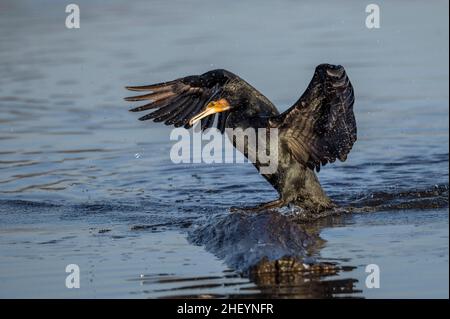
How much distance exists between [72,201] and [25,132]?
2.71 m

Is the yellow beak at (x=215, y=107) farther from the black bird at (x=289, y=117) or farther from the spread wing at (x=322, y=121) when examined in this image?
the spread wing at (x=322, y=121)

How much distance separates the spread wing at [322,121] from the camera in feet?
27.6

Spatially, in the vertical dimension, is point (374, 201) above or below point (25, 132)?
below

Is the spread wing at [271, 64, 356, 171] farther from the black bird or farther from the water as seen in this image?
the water

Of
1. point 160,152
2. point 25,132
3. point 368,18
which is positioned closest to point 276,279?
point 160,152

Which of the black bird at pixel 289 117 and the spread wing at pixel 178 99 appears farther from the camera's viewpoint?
the spread wing at pixel 178 99

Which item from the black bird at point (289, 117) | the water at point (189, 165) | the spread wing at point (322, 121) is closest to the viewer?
the water at point (189, 165)

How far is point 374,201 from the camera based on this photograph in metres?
9.69

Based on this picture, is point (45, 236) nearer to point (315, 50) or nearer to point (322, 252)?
point (322, 252)

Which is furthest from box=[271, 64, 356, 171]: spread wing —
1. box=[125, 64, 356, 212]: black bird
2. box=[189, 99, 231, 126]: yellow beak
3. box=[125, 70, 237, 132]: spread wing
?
box=[125, 70, 237, 132]: spread wing

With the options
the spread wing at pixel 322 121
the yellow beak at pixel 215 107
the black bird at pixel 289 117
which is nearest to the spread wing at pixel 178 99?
the black bird at pixel 289 117

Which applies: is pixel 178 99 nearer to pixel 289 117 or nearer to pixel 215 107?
pixel 215 107

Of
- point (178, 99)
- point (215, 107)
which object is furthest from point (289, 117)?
point (178, 99)

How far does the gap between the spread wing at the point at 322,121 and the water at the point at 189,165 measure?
0.61 m
